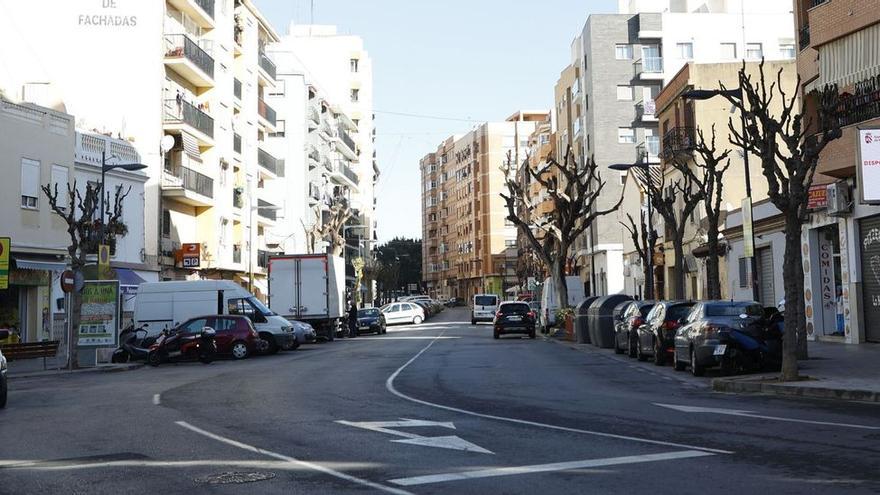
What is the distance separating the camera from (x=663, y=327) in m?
23.1

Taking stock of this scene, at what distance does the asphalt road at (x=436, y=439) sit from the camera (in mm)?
8086

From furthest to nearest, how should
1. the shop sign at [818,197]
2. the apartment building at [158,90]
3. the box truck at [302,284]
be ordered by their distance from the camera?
the apartment building at [158,90] → the box truck at [302,284] → the shop sign at [818,197]

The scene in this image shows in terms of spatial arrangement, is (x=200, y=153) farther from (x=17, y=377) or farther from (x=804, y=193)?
(x=804, y=193)

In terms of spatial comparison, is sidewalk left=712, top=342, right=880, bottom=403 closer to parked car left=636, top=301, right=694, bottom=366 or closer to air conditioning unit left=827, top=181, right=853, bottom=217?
parked car left=636, top=301, right=694, bottom=366

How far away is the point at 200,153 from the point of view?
5469 cm

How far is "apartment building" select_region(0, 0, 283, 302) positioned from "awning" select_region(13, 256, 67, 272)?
10.1 meters

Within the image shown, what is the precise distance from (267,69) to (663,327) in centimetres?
5125

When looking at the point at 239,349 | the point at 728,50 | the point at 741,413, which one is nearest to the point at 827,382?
the point at 741,413

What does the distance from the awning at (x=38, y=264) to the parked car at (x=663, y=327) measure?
2145cm

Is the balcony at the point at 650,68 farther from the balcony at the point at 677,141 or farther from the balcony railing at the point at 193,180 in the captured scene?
the balcony railing at the point at 193,180

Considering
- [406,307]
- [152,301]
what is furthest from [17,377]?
[406,307]

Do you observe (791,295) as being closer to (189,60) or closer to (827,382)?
(827,382)

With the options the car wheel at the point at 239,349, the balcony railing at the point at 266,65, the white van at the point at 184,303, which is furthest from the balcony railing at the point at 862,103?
the balcony railing at the point at 266,65

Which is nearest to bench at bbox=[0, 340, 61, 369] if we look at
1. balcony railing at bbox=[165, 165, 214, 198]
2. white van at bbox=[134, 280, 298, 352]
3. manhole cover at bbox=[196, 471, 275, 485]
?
white van at bbox=[134, 280, 298, 352]
